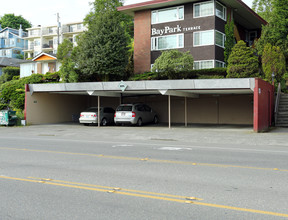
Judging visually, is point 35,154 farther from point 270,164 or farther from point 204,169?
point 270,164

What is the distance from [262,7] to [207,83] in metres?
35.3

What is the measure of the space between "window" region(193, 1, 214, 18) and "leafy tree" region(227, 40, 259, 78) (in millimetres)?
5025

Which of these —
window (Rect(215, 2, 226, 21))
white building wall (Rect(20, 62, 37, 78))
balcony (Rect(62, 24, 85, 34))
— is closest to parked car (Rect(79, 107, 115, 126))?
window (Rect(215, 2, 226, 21))

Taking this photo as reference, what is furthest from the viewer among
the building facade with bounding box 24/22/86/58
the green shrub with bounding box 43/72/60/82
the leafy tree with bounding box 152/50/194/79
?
the building facade with bounding box 24/22/86/58

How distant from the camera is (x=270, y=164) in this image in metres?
8.82

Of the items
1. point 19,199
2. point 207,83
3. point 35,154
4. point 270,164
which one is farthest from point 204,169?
point 207,83

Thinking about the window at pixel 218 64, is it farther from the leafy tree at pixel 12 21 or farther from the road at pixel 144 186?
the leafy tree at pixel 12 21

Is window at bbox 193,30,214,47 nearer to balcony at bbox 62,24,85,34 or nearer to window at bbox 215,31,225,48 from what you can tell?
window at bbox 215,31,225,48

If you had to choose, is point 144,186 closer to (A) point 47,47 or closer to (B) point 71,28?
(B) point 71,28

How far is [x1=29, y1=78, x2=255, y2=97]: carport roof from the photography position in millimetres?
19513

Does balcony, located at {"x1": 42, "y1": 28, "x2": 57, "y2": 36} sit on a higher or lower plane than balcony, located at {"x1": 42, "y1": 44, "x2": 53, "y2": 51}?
higher

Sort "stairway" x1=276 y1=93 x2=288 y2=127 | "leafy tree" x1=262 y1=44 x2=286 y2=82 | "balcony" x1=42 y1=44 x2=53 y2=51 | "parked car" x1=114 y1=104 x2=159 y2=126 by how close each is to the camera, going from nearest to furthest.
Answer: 1. "stairway" x1=276 y1=93 x2=288 y2=127
2. "parked car" x1=114 y1=104 x2=159 y2=126
3. "leafy tree" x1=262 y1=44 x2=286 y2=82
4. "balcony" x1=42 y1=44 x2=53 y2=51

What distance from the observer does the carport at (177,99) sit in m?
20.2

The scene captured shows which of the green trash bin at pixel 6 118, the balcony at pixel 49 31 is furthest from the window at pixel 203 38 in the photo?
the balcony at pixel 49 31
